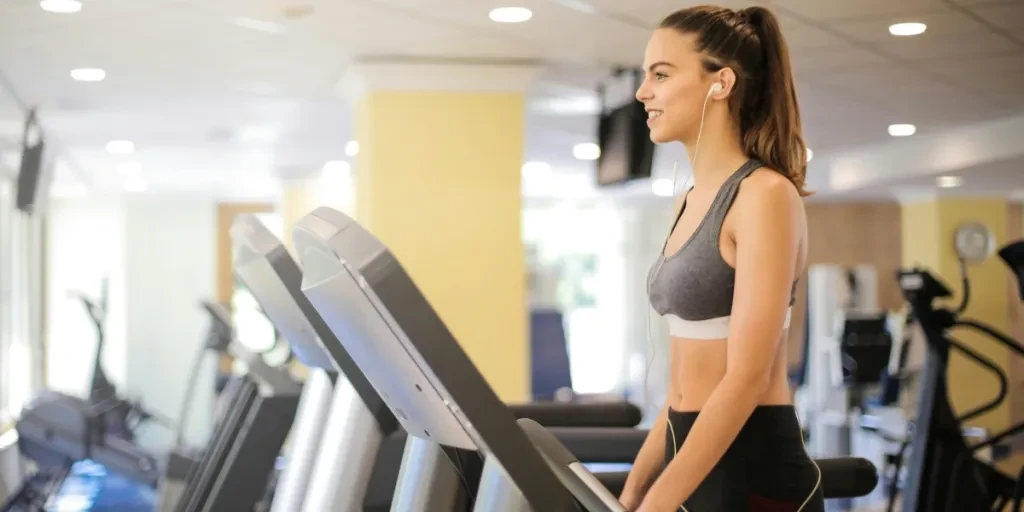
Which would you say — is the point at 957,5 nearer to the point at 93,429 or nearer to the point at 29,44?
the point at 29,44

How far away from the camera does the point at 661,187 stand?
33.9 ft

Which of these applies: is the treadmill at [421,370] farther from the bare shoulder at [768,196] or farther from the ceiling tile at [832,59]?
the ceiling tile at [832,59]

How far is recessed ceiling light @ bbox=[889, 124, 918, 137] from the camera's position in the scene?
682 cm

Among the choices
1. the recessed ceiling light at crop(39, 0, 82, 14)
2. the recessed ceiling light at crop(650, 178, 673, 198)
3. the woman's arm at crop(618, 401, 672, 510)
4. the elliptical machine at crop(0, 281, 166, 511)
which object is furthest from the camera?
the recessed ceiling light at crop(650, 178, 673, 198)

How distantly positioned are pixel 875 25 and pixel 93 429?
415 cm

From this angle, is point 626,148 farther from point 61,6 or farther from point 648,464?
point 648,464

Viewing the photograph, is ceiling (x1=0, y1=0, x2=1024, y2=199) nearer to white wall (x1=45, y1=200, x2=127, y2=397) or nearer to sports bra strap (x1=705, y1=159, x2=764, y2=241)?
sports bra strap (x1=705, y1=159, x2=764, y2=241)

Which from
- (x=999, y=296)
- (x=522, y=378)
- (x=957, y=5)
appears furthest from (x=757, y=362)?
(x=999, y=296)

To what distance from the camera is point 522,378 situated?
16.0ft

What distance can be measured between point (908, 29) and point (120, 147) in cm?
525

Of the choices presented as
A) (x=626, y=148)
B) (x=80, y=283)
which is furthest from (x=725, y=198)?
(x=80, y=283)

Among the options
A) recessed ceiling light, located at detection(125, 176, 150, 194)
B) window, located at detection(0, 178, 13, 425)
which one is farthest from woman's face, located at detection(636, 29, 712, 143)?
recessed ceiling light, located at detection(125, 176, 150, 194)

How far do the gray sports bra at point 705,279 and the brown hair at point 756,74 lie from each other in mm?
50

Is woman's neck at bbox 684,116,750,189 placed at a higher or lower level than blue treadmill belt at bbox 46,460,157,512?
higher
